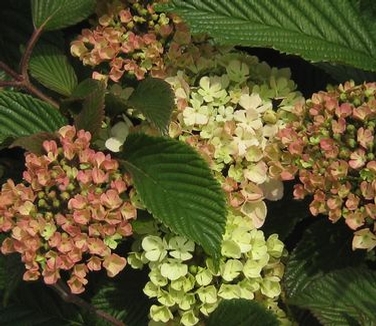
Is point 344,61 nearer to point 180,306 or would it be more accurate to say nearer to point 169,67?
point 169,67

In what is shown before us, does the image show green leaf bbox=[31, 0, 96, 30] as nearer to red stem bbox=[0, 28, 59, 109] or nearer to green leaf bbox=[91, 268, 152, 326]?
red stem bbox=[0, 28, 59, 109]

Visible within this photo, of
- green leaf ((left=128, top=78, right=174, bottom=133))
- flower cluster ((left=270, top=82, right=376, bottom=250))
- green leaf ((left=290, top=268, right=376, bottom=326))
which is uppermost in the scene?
flower cluster ((left=270, top=82, right=376, bottom=250))

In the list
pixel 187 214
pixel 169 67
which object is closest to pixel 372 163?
pixel 187 214

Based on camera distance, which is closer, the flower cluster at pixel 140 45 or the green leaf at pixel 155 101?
the green leaf at pixel 155 101

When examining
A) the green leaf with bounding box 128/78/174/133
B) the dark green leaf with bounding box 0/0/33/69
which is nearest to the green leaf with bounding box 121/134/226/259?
the green leaf with bounding box 128/78/174/133

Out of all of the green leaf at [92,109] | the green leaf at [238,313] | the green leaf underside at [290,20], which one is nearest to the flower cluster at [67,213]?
the green leaf at [92,109]

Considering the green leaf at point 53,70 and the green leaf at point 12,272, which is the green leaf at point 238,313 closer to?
the green leaf at point 12,272
